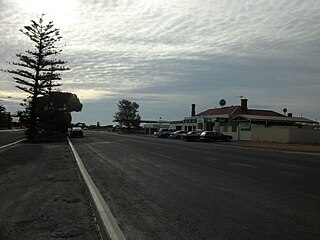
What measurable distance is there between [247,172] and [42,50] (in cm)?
3693

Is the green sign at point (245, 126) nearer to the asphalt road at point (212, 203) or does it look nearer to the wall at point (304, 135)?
the wall at point (304, 135)

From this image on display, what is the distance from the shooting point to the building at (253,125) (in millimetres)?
56656

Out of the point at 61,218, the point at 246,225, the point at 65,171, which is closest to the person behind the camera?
the point at 246,225

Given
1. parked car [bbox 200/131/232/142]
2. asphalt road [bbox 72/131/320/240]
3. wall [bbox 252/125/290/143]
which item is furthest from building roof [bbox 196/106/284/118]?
asphalt road [bbox 72/131/320/240]

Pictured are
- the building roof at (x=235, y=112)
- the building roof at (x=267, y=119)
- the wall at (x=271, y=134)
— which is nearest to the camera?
the wall at (x=271, y=134)

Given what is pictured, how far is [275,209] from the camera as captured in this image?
9008 millimetres

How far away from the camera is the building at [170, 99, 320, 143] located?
56656 millimetres

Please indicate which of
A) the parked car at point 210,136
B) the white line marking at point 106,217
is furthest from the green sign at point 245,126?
the white line marking at point 106,217

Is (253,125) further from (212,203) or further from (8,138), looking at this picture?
(212,203)

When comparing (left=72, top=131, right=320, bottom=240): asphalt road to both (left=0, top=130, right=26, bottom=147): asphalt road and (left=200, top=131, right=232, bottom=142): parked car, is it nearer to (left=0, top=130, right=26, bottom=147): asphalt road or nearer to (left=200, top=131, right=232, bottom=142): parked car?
(left=0, top=130, right=26, bottom=147): asphalt road

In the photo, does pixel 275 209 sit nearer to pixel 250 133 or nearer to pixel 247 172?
pixel 247 172

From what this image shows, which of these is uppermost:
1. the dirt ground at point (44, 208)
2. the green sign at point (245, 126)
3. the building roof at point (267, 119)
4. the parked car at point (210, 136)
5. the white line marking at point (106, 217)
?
the building roof at point (267, 119)

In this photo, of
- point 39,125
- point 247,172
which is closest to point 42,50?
point 39,125

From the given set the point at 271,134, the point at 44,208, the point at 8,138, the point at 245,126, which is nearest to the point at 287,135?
the point at 271,134
